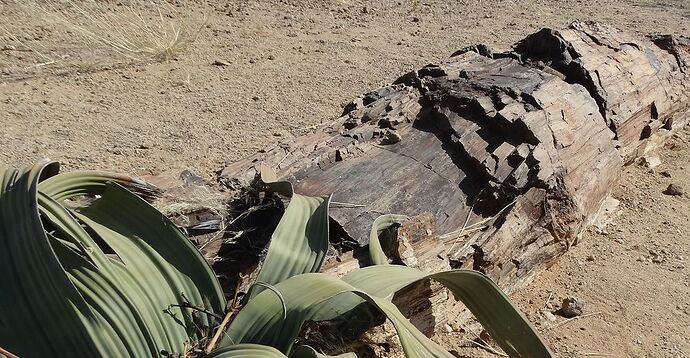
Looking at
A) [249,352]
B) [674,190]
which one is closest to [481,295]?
[249,352]

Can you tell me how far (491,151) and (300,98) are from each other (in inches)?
80.3

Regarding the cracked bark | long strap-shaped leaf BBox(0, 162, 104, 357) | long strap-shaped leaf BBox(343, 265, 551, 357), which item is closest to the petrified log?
the cracked bark

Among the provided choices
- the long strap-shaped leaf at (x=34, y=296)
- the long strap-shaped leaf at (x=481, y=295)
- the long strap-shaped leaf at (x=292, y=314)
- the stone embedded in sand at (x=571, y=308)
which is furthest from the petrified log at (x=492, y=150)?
the long strap-shaped leaf at (x=34, y=296)

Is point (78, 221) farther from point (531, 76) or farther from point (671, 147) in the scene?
Result: point (671, 147)

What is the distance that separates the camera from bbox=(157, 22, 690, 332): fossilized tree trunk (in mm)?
2420

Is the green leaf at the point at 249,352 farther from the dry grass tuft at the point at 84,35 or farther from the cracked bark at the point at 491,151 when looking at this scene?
the dry grass tuft at the point at 84,35

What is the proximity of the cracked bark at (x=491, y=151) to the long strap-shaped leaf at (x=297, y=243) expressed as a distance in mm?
144

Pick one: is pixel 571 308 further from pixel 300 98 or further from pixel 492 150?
pixel 300 98

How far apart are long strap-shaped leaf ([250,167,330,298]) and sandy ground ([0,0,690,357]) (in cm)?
75

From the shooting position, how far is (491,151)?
2.73 m

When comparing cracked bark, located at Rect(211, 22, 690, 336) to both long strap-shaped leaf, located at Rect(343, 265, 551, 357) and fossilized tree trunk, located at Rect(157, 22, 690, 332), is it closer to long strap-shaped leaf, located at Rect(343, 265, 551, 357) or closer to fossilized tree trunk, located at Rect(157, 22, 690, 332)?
fossilized tree trunk, located at Rect(157, 22, 690, 332)

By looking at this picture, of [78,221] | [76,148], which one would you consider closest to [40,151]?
[76,148]

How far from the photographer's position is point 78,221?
1771 mm

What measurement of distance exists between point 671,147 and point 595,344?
1.91 m
